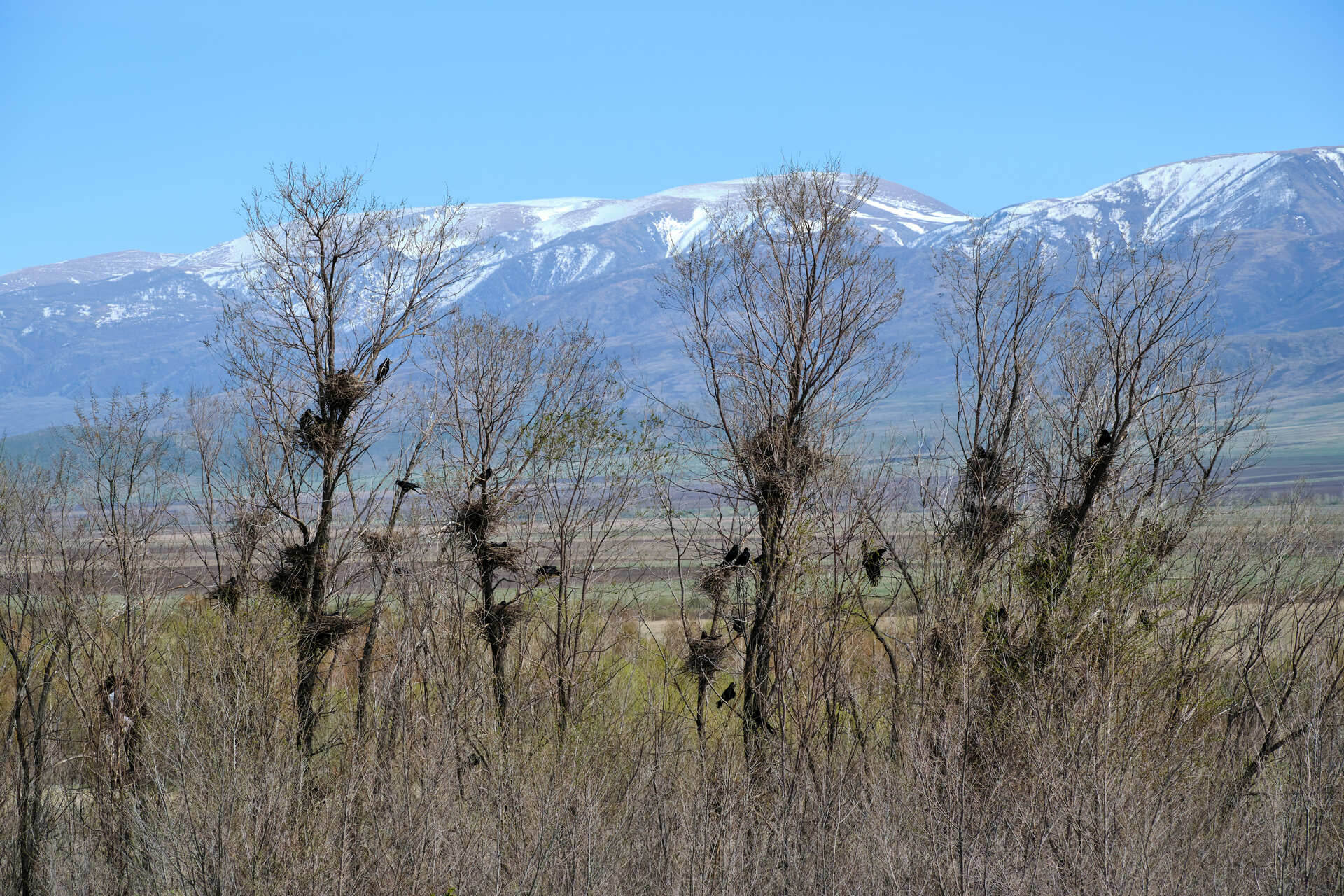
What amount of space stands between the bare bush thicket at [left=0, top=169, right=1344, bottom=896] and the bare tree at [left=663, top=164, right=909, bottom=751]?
0.15 meters

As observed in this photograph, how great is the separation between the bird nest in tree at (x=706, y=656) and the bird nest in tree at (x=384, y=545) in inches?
349

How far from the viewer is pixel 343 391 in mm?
29219

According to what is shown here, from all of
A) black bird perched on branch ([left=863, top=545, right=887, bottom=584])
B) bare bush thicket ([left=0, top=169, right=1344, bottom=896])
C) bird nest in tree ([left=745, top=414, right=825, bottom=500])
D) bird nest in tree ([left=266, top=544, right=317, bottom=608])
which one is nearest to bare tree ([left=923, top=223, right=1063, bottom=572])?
bare bush thicket ([left=0, top=169, right=1344, bottom=896])

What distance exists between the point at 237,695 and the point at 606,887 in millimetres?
9563

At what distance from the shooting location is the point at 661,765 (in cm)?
3200

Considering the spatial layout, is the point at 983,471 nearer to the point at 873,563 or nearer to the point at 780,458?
the point at 873,563

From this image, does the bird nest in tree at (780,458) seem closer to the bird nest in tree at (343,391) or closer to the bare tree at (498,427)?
the bare tree at (498,427)

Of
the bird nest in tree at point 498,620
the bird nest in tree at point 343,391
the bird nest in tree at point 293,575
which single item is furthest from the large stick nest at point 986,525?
the bird nest in tree at point 293,575

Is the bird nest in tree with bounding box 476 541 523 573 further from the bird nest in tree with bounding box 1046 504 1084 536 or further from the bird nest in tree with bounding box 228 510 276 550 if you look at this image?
the bird nest in tree with bounding box 1046 504 1084 536

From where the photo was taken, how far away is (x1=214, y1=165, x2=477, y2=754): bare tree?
1204 inches

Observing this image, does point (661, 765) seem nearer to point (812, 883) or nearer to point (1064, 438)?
point (812, 883)

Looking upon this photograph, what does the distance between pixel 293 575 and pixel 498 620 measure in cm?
599

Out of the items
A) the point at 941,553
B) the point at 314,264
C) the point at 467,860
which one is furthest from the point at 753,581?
the point at 314,264

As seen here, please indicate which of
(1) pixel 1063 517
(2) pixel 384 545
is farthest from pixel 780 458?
(2) pixel 384 545
